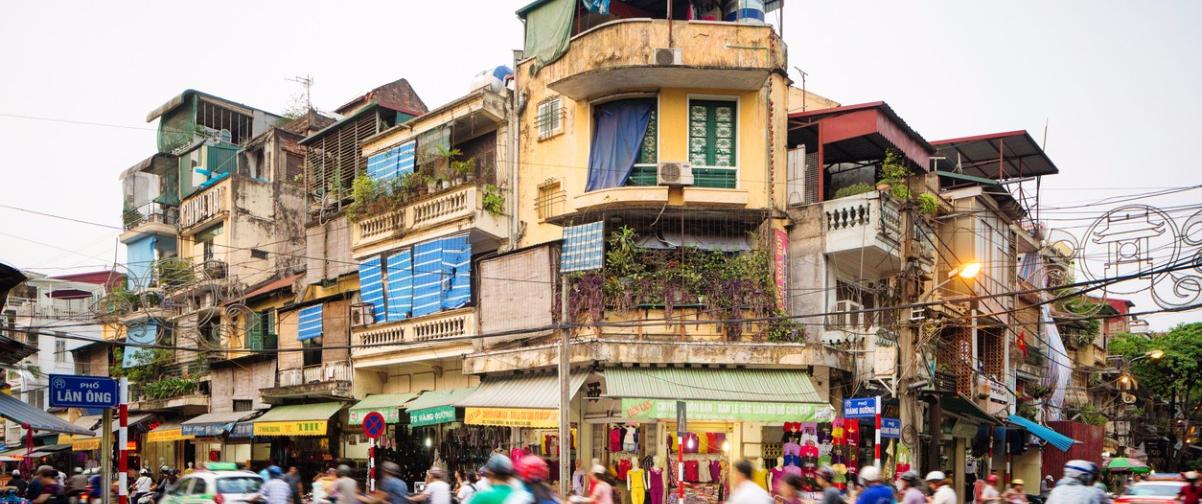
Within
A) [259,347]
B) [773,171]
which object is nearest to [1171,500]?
[773,171]

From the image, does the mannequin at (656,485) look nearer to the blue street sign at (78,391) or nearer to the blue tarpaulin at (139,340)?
the blue street sign at (78,391)

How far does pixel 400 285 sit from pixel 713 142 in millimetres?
9390

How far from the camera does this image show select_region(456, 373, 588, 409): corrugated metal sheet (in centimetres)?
2272

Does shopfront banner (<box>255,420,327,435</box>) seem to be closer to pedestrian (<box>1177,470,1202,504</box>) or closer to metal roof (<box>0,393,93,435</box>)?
metal roof (<box>0,393,93,435</box>)

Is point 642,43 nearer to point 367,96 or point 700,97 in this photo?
point 700,97

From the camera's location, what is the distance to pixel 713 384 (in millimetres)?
22469

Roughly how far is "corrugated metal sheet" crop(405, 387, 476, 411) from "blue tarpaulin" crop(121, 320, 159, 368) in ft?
55.7

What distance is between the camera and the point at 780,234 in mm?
24000

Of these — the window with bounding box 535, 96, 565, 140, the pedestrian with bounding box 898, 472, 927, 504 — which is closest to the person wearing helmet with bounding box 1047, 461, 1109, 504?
the pedestrian with bounding box 898, 472, 927, 504

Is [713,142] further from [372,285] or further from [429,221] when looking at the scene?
[372,285]

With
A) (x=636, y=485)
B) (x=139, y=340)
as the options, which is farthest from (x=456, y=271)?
(x=139, y=340)

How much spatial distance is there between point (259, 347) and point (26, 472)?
11.5 meters

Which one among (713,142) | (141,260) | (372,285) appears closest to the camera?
(713,142)

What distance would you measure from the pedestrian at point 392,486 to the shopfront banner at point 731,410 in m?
7.87
